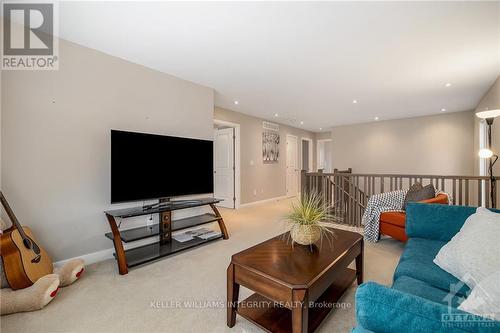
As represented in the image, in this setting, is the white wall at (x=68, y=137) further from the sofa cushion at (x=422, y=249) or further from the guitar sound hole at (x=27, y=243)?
the sofa cushion at (x=422, y=249)

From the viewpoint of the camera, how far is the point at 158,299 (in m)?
1.93

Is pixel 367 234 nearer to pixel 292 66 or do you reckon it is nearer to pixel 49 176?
pixel 292 66

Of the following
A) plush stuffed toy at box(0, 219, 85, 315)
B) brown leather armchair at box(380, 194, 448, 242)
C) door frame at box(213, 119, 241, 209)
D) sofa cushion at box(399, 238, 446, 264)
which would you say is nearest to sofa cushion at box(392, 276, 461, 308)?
sofa cushion at box(399, 238, 446, 264)

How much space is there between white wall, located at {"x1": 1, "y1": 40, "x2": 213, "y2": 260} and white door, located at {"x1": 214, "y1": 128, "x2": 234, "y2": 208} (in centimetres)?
268

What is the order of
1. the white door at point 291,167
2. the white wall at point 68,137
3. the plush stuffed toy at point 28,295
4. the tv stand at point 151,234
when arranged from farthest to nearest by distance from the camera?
1. the white door at point 291,167
2. the tv stand at point 151,234
3. the white wall at point 68,137
4. the plush stuffed toy at point 28,295

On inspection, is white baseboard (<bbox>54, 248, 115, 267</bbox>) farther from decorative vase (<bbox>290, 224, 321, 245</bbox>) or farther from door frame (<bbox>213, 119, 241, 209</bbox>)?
door frame (<bbox>213, 119, 241, 209</bbox>)

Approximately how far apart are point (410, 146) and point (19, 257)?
779 centimetres

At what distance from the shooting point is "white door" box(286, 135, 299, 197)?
7449mm

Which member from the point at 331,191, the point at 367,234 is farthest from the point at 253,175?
the point at 367,234

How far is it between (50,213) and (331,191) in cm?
418

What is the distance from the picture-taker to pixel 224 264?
260 cm

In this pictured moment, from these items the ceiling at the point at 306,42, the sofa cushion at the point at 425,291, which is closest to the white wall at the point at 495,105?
the ceiling at the point at 306,42

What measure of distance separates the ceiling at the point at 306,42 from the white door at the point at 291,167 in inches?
135

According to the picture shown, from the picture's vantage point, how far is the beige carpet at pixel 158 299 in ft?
5.29
